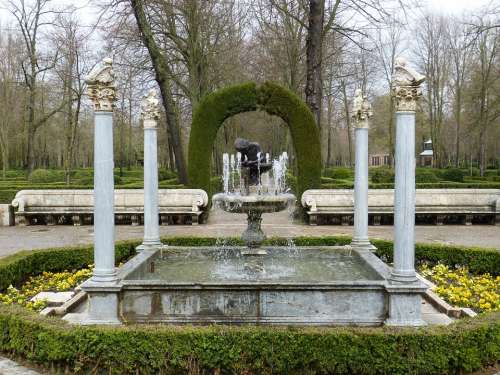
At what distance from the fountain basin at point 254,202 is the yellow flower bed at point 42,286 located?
10.6ft

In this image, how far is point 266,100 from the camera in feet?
51.2

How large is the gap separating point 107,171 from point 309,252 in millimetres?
4211

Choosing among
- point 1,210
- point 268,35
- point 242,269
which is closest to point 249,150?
point 242,269

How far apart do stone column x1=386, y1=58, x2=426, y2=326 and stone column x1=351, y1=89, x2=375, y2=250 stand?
2.11 metres

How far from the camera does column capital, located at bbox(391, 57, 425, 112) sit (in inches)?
234

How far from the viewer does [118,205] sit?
15.4m

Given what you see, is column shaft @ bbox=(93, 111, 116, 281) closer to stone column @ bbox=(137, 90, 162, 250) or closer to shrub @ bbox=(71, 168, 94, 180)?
stone column @ bbox=(137, 90, 162, 250)

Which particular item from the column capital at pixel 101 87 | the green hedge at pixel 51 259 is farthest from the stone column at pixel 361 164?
the green hedge at pixel 51 259

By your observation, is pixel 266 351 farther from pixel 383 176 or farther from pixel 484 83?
pixel 484 83

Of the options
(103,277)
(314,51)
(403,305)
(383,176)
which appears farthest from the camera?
(383,176)

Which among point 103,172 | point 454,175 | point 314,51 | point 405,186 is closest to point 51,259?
point 103,172

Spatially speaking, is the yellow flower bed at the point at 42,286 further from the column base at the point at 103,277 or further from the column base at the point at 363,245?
the column base at the point at 363,245

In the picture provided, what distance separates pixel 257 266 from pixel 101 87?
3637 mm

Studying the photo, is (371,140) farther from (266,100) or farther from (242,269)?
(242,269)
